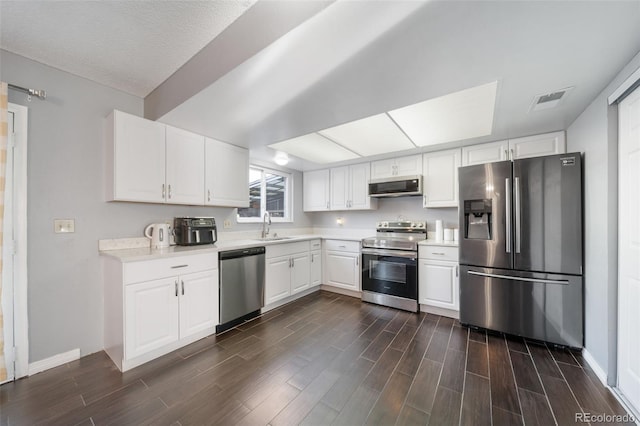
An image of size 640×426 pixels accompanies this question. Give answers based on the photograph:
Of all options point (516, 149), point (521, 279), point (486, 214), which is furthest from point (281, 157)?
point (521, 279)

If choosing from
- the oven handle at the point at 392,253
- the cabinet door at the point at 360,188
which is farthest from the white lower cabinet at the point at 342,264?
the cabinet door at the point at 360,188

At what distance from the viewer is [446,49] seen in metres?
1.33

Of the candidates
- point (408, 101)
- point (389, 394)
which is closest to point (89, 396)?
point (389, 394)

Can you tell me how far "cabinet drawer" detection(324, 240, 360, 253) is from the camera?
374 centimetres

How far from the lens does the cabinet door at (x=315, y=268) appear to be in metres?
3.85

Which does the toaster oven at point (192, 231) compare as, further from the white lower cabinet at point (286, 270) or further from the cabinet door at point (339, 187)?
the cabinet door at point (339, 187)

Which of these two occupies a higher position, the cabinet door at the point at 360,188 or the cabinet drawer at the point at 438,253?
the cabinet door at the point at 360,188

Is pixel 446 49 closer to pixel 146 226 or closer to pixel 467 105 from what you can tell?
pixel 467 105

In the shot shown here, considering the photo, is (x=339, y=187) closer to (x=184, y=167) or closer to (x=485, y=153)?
(x=485, y=153)

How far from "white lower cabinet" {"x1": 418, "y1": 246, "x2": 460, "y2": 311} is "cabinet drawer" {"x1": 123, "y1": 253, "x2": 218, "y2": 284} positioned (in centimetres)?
251

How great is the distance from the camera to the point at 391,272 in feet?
10.9

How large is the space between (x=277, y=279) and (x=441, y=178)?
261 centimetres

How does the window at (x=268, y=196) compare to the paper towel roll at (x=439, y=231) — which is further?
the window at (x=268, y=196)

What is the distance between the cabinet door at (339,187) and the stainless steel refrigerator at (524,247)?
1.81 m
